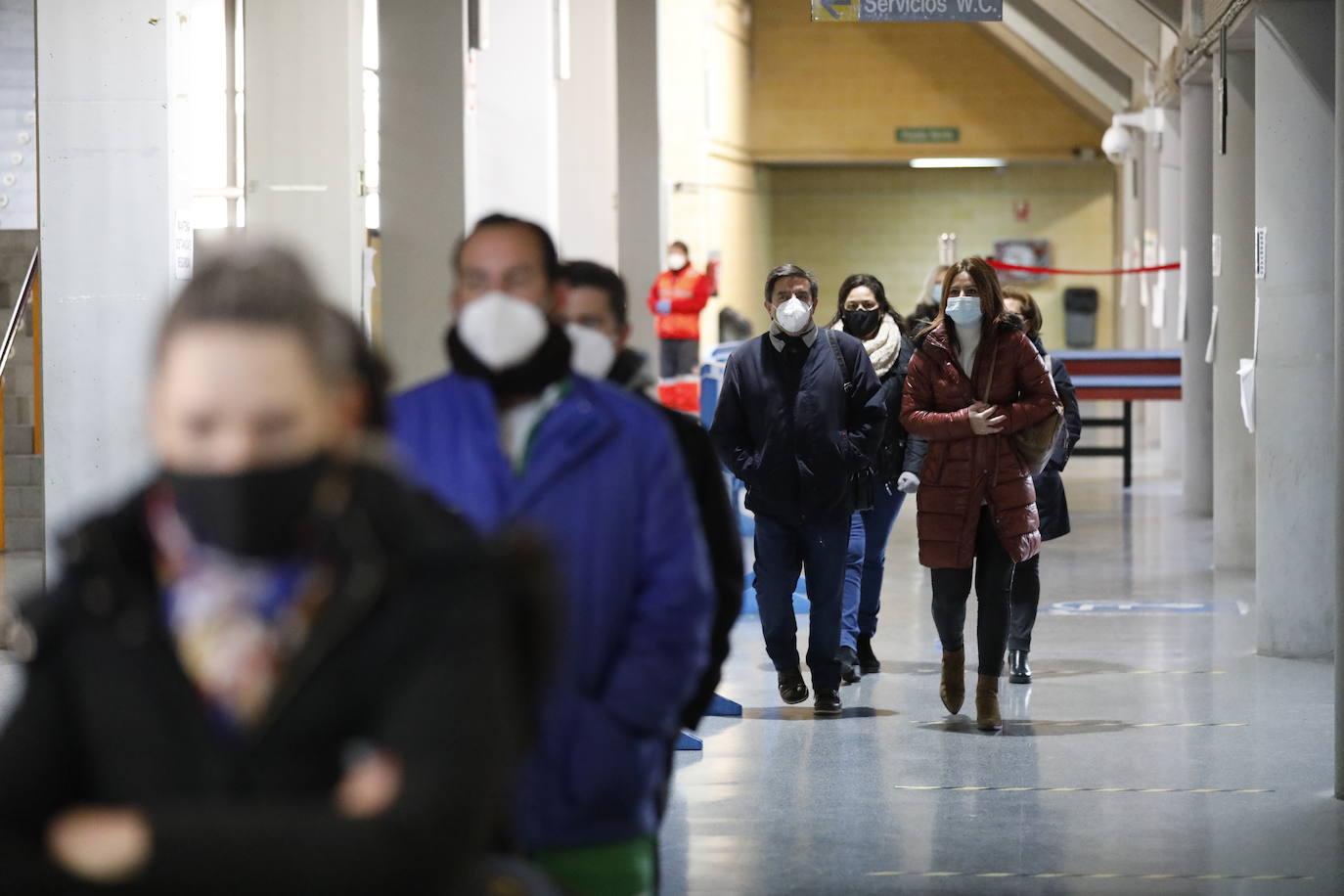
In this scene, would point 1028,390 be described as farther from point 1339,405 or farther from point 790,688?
point 790,688

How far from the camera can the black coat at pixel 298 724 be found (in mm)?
1577

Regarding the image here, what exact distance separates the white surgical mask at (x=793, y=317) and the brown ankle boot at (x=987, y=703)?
1.42m

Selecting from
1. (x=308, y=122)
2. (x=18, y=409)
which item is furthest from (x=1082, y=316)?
(x=308, y=122)

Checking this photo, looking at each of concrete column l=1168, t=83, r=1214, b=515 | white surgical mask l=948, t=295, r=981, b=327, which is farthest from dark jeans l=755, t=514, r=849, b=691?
concrete column l=1168, t=83, r=1214, b=515

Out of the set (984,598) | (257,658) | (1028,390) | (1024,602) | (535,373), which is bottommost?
(1024,602)

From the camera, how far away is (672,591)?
2.60 metres

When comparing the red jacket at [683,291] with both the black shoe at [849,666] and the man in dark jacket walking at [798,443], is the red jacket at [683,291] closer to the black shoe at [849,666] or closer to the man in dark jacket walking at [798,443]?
the black shoe at [849,666]

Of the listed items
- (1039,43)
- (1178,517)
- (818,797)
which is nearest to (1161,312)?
(1178,517)

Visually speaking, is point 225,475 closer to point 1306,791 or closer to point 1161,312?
→ point 1306,791

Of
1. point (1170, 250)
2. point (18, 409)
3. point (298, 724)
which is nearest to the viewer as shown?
point (298, 724)

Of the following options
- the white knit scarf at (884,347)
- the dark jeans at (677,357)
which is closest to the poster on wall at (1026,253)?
the dark jeans at (677,357)

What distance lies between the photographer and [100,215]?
297 inches

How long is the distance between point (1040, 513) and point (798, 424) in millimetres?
1423

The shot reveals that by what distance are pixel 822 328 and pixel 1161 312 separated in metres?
12.3
